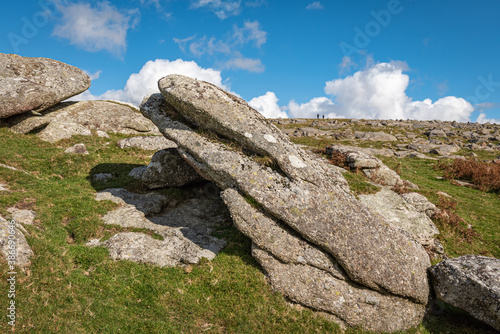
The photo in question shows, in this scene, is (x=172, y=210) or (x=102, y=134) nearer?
(x=172, y=210)

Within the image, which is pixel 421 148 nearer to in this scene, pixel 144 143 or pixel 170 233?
pixel 144 143

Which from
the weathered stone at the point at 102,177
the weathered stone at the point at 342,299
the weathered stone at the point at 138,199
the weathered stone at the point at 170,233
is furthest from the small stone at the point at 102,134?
the weathered stone at the point at 342,299

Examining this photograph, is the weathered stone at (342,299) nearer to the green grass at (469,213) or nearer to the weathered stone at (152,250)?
the weathered stone at (152,250)

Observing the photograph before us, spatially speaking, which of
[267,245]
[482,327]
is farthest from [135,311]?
[482,327]

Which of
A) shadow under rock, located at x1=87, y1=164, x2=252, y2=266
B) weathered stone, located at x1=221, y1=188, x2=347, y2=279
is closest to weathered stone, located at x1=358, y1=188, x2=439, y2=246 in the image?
weathered stone, located at x1=221, y1=188, x2=347, y2=279

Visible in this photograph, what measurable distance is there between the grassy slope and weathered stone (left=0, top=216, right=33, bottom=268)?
1.11ft

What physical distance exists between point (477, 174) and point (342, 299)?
1191 inches

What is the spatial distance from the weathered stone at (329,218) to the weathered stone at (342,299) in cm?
52

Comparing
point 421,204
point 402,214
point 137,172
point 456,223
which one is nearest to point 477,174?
point 456,223

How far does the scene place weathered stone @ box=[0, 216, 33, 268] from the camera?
9.96 metres

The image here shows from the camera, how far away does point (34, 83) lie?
A: 94.3 ft

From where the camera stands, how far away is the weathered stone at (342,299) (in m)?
11.6

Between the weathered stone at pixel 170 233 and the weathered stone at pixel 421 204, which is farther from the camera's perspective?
the weathered stone at pixel 421 204

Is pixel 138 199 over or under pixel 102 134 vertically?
under
